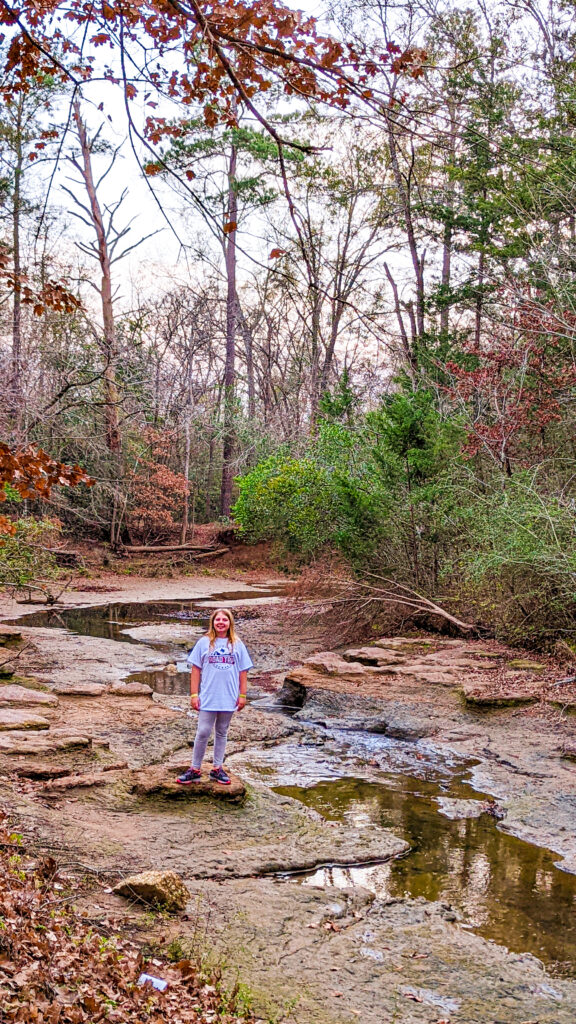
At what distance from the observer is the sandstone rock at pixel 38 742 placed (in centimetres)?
774

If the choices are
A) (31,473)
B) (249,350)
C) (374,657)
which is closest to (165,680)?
(374,657)

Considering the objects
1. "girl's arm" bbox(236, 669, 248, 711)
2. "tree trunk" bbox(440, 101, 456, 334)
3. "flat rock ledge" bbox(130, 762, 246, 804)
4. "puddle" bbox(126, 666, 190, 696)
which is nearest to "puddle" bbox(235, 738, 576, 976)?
"flat rock ledge" bbox(130, 762, 246, 804)

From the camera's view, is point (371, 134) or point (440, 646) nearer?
point (440, 646)

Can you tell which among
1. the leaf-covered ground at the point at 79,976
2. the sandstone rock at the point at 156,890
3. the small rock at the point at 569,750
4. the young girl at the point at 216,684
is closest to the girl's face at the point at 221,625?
the young girl at the point at 216,684

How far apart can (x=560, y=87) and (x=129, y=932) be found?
15472mm

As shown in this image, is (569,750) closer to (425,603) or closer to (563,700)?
(563,700)

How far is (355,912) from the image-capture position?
520 cm

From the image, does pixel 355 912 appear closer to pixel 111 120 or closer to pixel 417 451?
pixel 111 120

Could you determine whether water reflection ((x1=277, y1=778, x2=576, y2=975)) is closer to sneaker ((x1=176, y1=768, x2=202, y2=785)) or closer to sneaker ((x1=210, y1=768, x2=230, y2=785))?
sneaker ((x1=210, y1=768, x2=230, y2=785))

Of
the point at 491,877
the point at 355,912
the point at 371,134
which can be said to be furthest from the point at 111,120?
the point at 371,134

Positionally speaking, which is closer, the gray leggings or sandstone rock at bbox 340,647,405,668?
the gray leggings

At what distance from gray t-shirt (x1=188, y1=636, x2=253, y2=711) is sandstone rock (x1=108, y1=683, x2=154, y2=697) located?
156 inches

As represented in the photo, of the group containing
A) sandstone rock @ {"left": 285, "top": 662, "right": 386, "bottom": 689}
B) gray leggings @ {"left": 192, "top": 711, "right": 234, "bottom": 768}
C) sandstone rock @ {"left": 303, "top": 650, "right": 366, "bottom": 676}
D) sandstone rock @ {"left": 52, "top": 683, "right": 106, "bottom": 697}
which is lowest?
sandstone rock @ {"left": 52, "top": 683, "right": 106, "bottom": 697}

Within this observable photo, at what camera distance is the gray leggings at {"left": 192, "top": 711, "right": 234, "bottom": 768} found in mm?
7188
